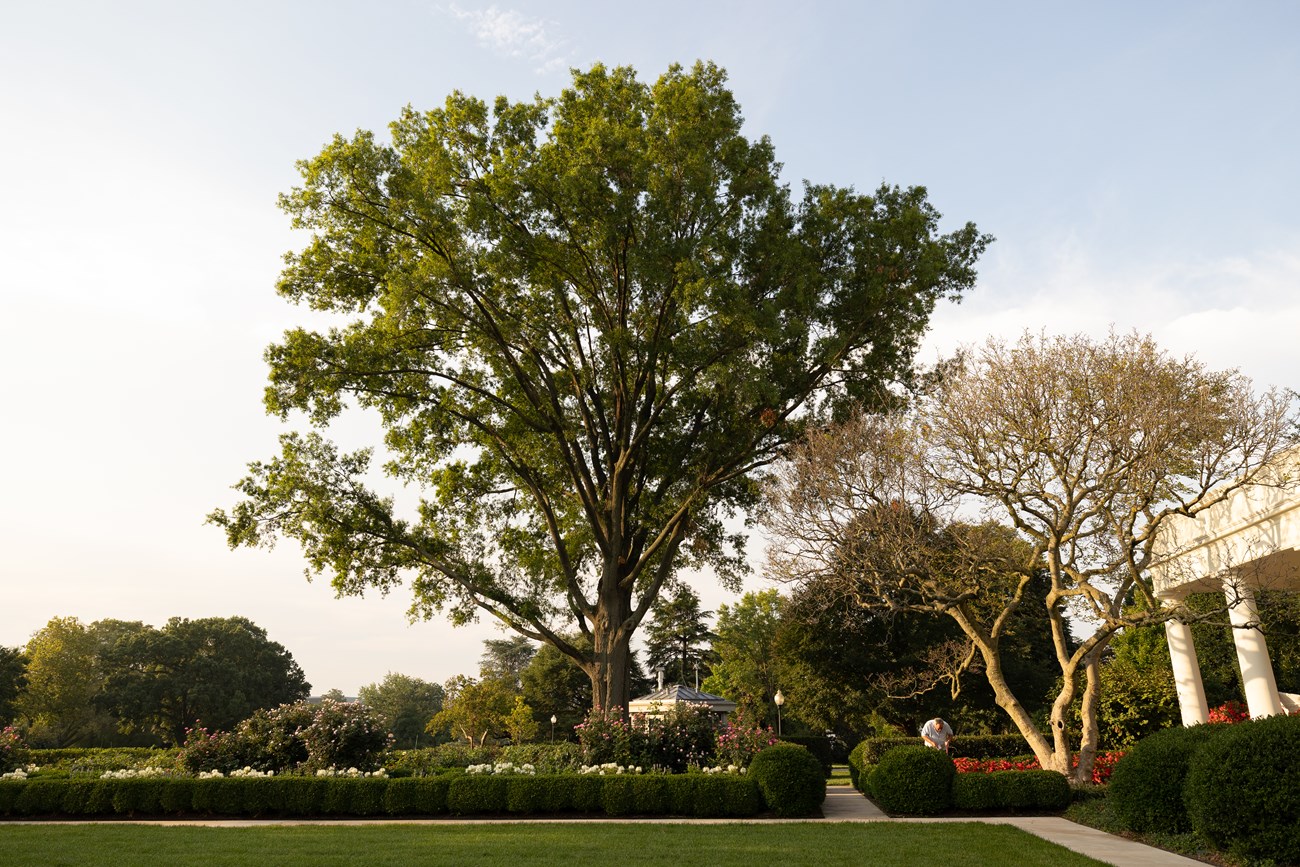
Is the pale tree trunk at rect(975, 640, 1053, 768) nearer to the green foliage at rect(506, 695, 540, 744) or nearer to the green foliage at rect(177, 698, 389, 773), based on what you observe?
the green foliage at rect(177, 698, 389, 773)

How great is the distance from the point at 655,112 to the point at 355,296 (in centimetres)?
799

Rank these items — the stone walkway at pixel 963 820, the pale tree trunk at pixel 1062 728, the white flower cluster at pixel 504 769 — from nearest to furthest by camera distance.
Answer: the stone walkway at pixel 963 820 < the pale tree trunk at pixel 1062 728 < the white flower cluster at pixel 504 769

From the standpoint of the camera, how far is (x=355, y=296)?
19156 mm

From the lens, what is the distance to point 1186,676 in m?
16.8

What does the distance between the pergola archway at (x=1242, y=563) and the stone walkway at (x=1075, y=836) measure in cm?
447

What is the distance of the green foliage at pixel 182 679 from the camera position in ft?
164

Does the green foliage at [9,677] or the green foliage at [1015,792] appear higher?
the green foliage at [9,677]

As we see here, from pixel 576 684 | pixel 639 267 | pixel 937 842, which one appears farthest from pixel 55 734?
pixel 937 842

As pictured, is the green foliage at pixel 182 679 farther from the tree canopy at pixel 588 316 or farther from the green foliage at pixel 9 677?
the tree canopy at pixel 588 316

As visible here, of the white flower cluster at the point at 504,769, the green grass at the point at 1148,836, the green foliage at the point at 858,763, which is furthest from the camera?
the green foliage at the point at 858,763

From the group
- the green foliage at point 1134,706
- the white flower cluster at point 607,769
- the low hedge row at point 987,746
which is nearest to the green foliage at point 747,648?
the low hedge row at point 987,746

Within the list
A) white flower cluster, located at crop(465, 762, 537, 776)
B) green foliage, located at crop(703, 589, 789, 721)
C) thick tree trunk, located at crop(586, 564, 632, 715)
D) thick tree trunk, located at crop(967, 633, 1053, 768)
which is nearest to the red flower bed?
thick tree trunk, located at crop(967, 633, 1053, 768)

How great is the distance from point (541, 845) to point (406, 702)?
8231 centimetres

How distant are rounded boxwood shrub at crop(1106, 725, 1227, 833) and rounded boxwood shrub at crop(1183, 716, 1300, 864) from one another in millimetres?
1069
